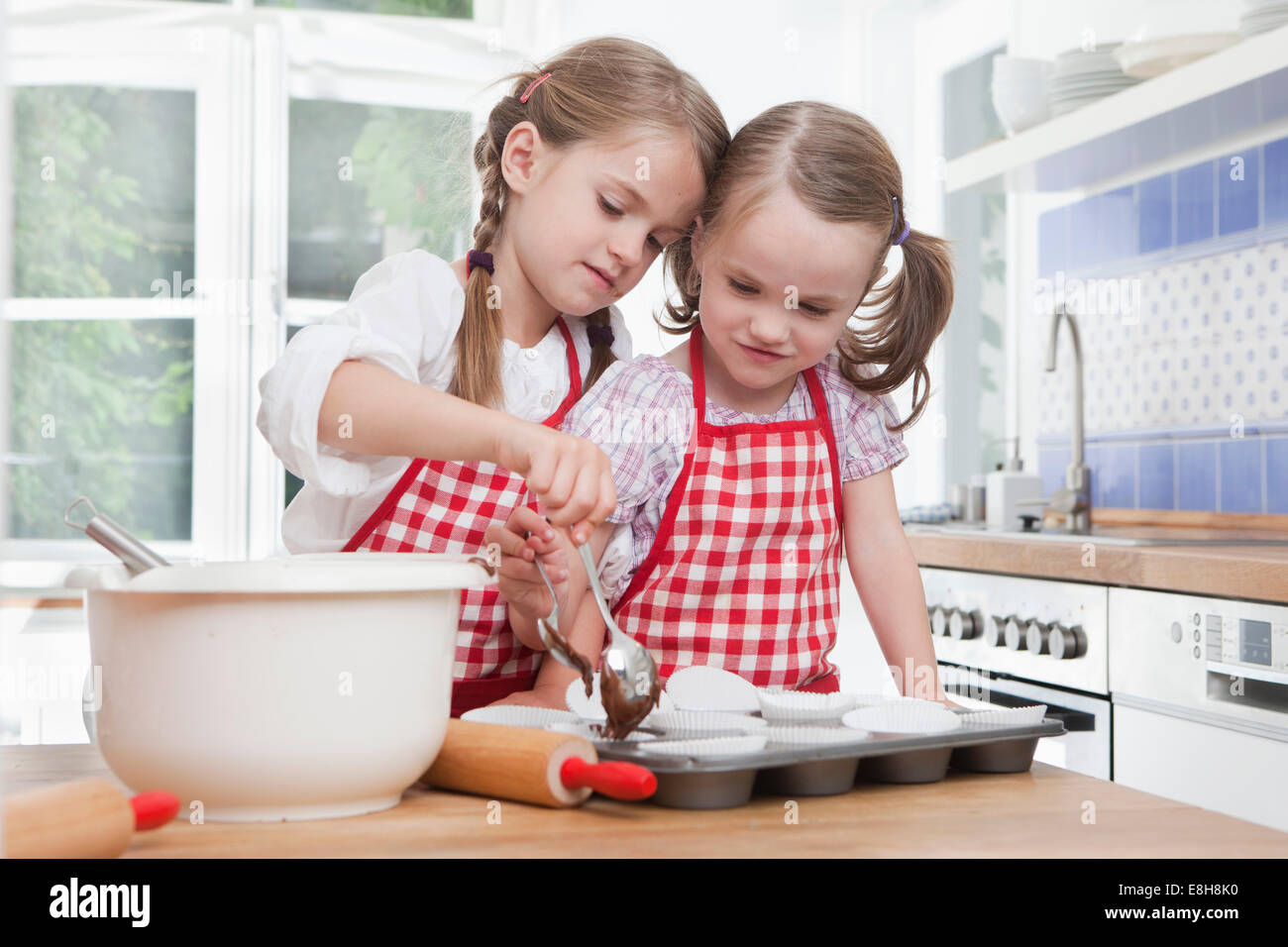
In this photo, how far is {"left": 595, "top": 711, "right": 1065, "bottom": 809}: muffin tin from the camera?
23.5 inches

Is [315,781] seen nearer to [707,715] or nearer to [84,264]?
[707,715]

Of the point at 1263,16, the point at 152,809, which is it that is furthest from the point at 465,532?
the point at 1263,16

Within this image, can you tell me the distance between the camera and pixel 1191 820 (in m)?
0.60

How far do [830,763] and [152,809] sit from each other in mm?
324

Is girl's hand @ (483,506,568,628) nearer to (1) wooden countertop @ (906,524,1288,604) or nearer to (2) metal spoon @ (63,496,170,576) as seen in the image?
(2) metal spoon @ (63,496,170,576)

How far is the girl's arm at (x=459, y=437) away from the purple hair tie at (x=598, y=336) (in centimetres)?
42

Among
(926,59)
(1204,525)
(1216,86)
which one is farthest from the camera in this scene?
(926,59)

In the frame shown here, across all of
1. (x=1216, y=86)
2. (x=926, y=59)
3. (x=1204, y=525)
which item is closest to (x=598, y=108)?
(x=1216, y=86)

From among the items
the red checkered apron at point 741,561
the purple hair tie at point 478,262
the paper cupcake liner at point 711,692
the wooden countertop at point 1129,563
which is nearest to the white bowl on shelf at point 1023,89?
the wooden countertop at point 1129,563

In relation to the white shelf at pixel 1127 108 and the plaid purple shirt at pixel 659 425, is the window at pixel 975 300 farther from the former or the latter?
the plaid purple shirt at pixel 659 425

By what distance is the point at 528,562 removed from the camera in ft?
3.05

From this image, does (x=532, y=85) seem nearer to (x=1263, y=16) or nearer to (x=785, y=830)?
(x=785, y=830)

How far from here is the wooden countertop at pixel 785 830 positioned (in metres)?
0.53

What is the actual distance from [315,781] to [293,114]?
2850 mm
